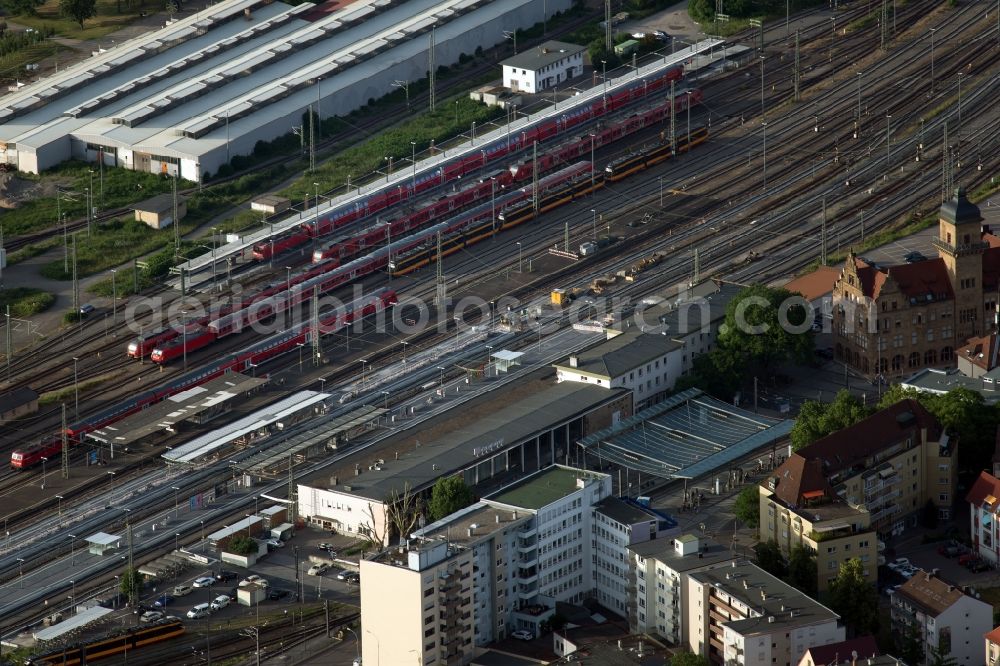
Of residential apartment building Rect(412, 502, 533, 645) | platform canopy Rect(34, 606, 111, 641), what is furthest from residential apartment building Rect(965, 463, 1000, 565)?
platform canopy Rect(34, 606, 111, 641)

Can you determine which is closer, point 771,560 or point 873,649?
point 873,649

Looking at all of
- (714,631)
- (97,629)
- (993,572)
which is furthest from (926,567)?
(97,629)

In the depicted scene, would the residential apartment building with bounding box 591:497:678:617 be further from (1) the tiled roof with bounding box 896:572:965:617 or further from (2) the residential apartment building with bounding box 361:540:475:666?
(1) the tiled roof with bounding box 896:572:965:617

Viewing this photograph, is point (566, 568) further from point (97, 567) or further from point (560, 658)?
point (97, 567)

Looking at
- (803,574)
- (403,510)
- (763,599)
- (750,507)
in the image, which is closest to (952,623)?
(803,574)

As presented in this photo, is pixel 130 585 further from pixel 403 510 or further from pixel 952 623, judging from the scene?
pixel 952 623

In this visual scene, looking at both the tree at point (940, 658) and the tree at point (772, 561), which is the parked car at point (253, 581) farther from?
the tree at point (940, 658)

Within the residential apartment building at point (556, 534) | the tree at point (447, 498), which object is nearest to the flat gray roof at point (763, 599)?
the residential apartment building at point (556, 534)
